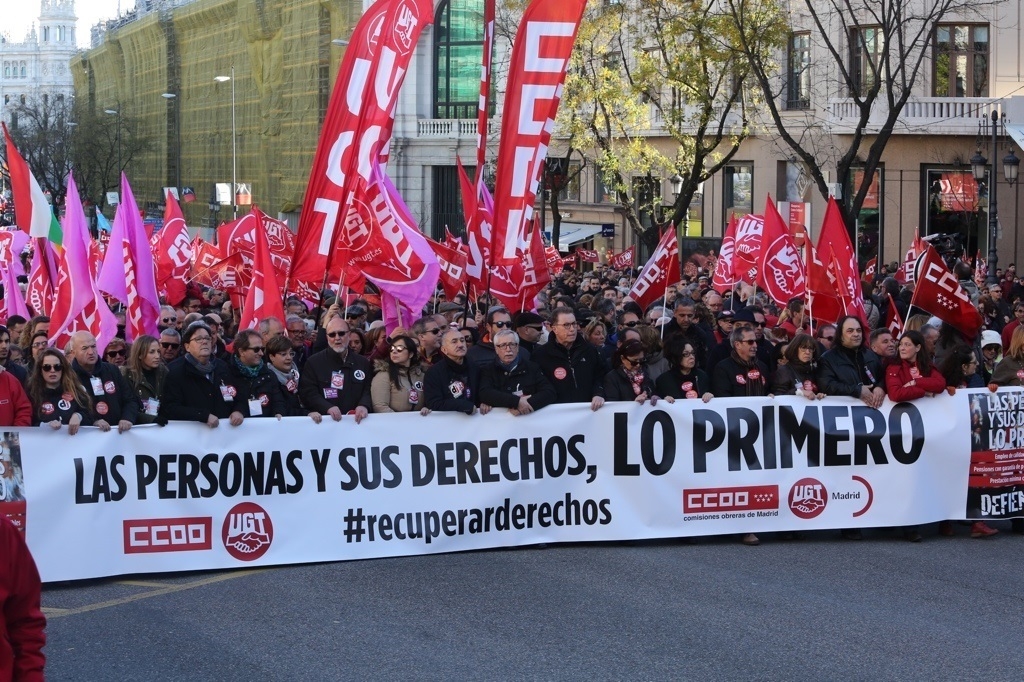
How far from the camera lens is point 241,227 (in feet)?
68.1

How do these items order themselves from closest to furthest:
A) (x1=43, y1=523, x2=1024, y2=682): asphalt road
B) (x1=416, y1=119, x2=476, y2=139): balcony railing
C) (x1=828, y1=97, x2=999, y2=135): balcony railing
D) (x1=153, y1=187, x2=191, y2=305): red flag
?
(x1=43, y1=523, x2=1024, y2=682): asphalt road → (x1=153, y1=187, x2=191, y2=305): red flag → (x1=828, y1=97, x2=999, y2=135): balcony railing → (x1=416, y1=119, x2=476, y2=139): balcony railing

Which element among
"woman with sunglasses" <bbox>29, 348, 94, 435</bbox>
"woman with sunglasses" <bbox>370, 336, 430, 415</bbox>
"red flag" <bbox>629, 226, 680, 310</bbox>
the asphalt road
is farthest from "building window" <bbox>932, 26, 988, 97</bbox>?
"woman with sunglasses" <bbox>29, 348, 94, 435</bbox>

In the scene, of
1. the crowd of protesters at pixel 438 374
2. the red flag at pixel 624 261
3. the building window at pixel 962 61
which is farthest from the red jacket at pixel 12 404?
the building window at pixel 962 61

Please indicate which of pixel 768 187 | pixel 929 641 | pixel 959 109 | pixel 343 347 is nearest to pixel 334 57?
pixel 768 187

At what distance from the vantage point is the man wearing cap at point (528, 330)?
12.0 metres

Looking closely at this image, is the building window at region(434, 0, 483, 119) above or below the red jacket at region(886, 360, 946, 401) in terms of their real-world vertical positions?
above

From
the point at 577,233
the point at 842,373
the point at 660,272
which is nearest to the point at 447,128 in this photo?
the point at 577,233

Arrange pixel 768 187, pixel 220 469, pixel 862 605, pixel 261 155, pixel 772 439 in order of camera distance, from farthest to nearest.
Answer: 1. pixel 261 155
2. pixel 768 187
3. pixel 772 439
4. pixel 220 469
5. pixel 862 605

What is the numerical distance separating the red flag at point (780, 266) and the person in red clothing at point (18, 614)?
46.3 ft

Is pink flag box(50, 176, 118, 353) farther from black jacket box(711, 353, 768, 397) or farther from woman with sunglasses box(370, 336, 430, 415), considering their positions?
black jacket box(711, 353, 768, 397)

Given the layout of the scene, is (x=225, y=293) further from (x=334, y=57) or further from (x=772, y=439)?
(x=334, y=57)

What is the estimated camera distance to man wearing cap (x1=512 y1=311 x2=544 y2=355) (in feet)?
39.4

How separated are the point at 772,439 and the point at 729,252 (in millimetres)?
12556

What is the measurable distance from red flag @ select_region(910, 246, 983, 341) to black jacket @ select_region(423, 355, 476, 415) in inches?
169
